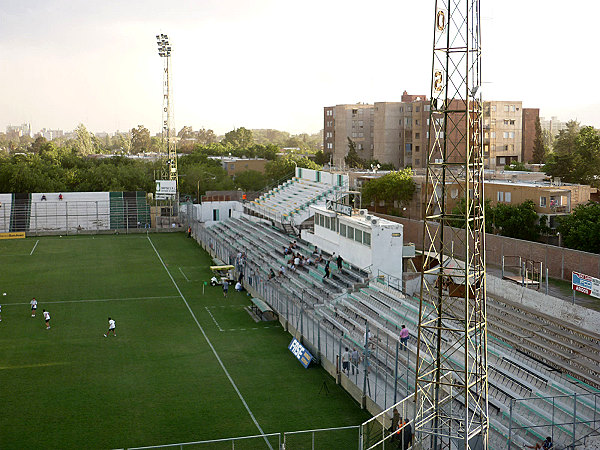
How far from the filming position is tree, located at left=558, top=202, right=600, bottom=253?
32.9m

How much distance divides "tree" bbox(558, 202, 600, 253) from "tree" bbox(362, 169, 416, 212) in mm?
20857

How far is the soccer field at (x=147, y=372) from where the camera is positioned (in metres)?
19.6

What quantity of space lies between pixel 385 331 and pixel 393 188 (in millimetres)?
31397

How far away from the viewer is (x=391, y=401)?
Result: 20.4 metres

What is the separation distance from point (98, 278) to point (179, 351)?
54.7 ft

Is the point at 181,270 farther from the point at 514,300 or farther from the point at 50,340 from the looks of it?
the point at 514,300

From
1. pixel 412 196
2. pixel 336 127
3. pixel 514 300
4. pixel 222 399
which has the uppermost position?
pixel 336 127

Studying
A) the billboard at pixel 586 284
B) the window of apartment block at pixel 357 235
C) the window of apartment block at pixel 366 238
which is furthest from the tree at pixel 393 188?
the billboard at pixel 586 284

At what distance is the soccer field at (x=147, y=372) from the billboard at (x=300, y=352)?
0.74 ft

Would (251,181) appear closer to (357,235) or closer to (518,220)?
(518,220)

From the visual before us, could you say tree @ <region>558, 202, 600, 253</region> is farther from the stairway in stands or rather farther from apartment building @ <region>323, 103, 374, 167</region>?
apartment building @ <region>323, 103, 374, 167</region>

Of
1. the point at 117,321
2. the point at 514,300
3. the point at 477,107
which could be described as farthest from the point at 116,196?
the point at 477,107

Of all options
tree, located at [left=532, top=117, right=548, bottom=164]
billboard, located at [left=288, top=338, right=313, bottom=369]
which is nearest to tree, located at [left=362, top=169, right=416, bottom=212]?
billboard, located at [left=288, top=338, right=313, bottom=369]

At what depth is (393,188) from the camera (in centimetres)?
5647
